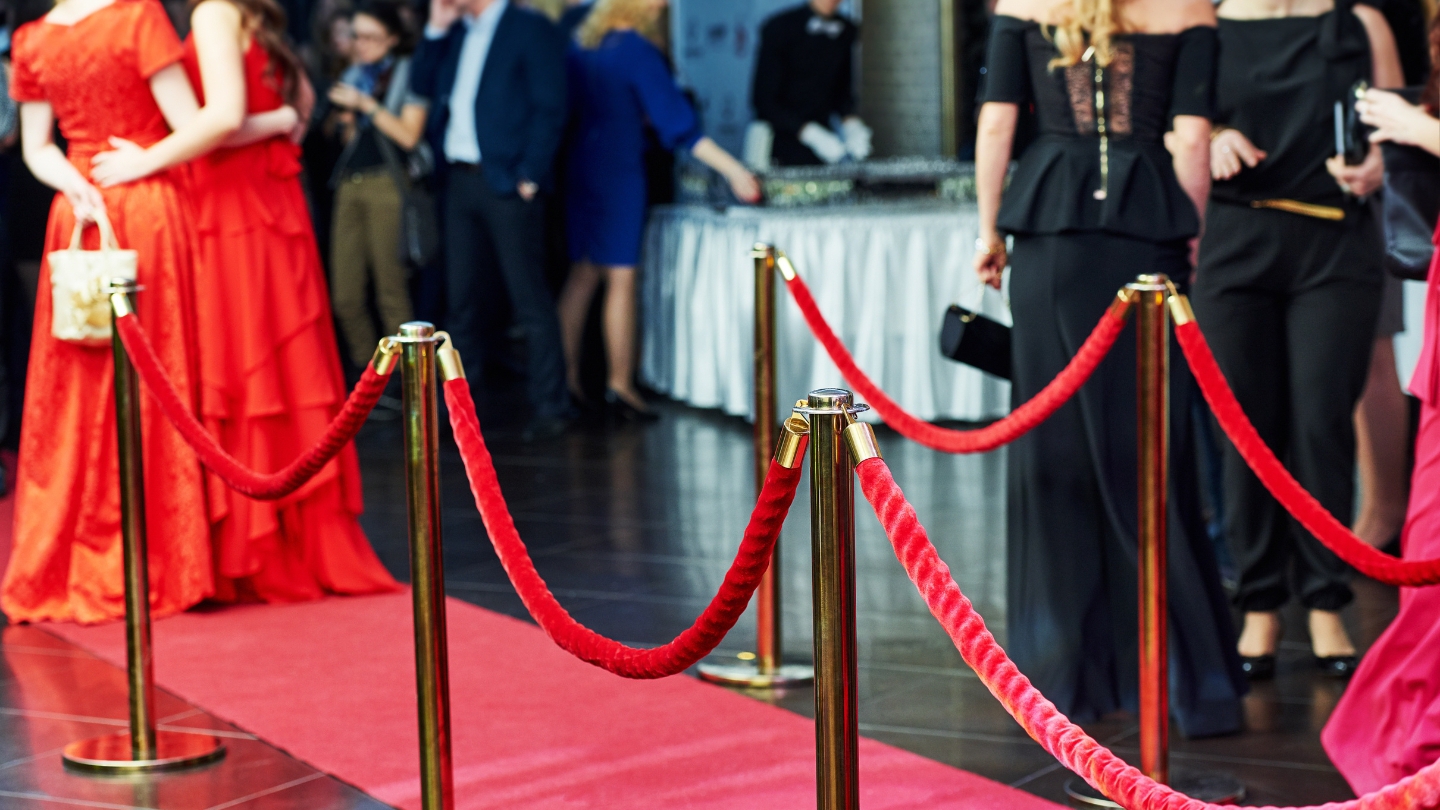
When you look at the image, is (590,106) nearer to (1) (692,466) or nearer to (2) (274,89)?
(1) (692,466)

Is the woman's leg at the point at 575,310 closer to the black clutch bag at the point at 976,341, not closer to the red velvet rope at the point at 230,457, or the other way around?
the black clutch bag at the point at 976,341

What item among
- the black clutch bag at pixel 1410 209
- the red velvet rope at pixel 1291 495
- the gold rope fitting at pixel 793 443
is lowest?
the red velvet rope at pixel 1291 495

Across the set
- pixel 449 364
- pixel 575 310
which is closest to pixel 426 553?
pixel 449 364

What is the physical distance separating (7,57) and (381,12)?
1604 mm

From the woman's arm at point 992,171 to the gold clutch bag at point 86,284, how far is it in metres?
1.91

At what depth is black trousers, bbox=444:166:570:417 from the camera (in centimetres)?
698

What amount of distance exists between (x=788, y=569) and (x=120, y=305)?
6.86 ft

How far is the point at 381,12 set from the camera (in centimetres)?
751

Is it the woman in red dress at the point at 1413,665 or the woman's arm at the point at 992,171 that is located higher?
the woman's arm at the point at 992,171

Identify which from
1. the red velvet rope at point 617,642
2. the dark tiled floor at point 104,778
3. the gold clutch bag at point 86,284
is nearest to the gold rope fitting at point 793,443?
the red velvet rope at point 617,642

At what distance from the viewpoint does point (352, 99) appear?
7.28 metres

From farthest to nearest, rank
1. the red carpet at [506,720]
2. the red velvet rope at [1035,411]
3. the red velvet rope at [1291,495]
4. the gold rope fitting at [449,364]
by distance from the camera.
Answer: the red carpet at [506,720]
the red velvet rope at [1035,411]
the gold rope fitting at [449,364]
the red velvet rope at [1291,495]

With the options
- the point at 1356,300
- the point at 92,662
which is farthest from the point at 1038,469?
the point at 92,662

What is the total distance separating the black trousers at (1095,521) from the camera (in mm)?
3264
